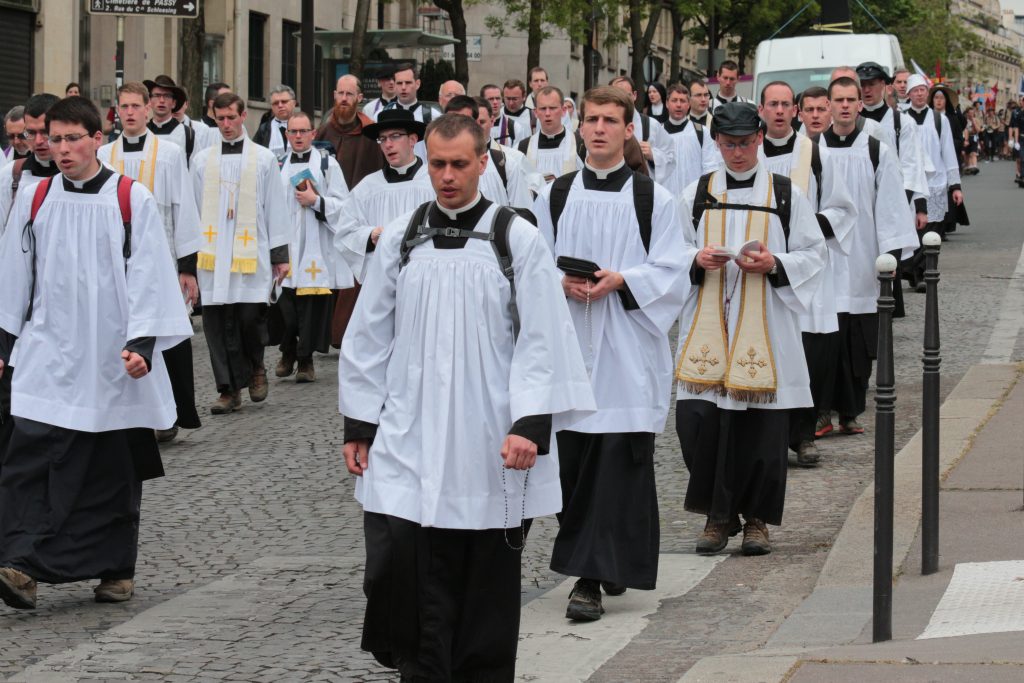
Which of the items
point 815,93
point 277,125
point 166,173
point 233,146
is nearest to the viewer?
point 815,93

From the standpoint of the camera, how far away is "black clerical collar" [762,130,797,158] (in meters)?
9.82

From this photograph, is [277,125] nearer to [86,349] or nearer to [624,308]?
[86,349]

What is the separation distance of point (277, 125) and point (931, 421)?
10.8m

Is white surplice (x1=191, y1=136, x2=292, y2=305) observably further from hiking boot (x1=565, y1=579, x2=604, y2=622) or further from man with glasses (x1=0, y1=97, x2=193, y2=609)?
hiking boot (x1=565, y1=579, x2=604, y2=622)

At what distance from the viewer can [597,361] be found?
24.1ft

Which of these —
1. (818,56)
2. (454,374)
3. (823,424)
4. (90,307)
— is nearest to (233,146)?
(823,424)

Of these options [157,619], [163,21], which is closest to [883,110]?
[157,619]

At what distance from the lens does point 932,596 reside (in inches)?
269

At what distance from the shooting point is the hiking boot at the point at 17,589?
7254 millimetres

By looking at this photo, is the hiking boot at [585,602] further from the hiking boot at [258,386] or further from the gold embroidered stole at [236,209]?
the gold embroidered stole at [236,209]

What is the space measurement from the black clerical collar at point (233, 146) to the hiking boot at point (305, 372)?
1.87 m

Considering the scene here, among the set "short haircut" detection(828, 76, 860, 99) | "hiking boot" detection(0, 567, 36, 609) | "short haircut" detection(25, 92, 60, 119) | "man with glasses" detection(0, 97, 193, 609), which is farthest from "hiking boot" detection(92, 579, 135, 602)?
"short haircut" detection(828, 76, 860, 99)

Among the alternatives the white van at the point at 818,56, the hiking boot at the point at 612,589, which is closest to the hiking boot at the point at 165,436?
the hiking boot at the point at 612,589

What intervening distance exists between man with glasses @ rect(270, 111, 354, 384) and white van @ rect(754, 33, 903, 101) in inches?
681
